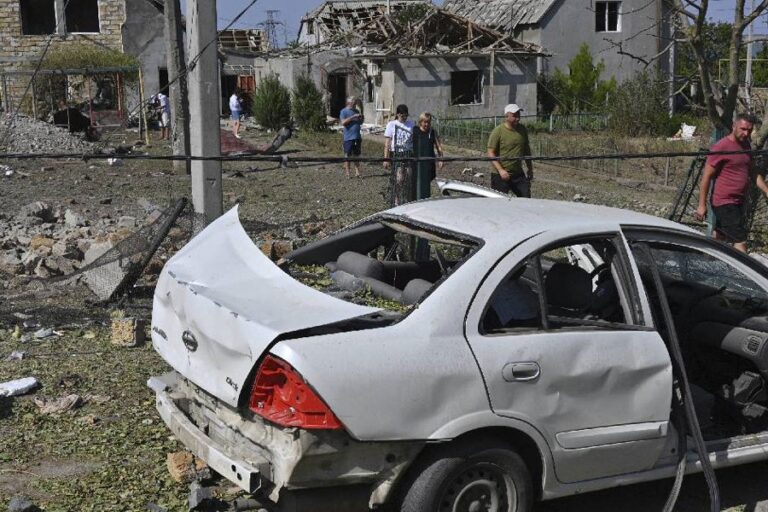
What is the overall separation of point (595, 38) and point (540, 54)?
4.93m

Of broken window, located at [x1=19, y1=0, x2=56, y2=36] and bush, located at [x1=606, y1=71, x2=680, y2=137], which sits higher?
broken window, located at [x1=19, y1=0, x2=56, y2=36]

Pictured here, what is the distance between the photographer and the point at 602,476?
4.62 meters

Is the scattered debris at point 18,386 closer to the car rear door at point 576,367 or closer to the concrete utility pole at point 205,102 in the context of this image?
the concrete utility pole at point 205,102

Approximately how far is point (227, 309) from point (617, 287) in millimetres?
1837

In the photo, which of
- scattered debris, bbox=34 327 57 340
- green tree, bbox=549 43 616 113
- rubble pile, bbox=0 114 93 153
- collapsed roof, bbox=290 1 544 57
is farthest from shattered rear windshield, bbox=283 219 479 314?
green tree, bbox=549 43 616 113

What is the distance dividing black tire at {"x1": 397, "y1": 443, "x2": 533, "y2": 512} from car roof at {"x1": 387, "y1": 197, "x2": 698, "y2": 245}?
96 cm

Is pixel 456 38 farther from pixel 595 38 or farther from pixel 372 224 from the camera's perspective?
pixel 372 224

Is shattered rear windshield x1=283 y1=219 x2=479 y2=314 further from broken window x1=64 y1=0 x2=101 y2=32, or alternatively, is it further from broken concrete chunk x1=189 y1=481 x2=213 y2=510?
broken window x1=64 y1=0 x2=101 y2=32

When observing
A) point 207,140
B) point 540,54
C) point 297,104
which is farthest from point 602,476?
point 540,54

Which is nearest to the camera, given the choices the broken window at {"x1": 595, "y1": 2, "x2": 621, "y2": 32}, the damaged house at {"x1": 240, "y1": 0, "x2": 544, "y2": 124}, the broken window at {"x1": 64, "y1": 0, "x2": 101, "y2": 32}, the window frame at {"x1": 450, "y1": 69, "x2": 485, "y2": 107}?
the damaged house at {"x1": 240, "y1": 0, "x2": 544, "y2": 124}

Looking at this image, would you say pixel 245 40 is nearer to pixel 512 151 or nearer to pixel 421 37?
pixel 421 37

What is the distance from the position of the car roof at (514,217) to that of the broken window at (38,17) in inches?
1451

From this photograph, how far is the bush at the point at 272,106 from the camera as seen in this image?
33219 millimetres

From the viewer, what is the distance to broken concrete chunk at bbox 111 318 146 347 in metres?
7.45
